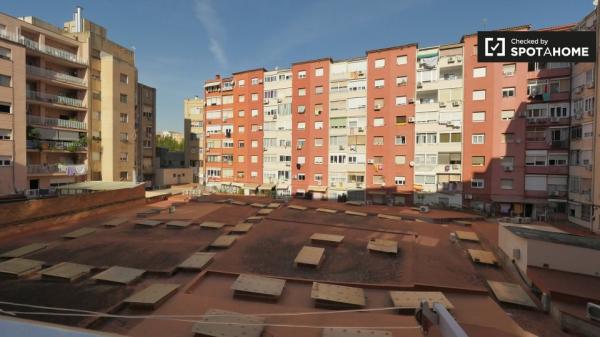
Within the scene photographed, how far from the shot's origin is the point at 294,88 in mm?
49938

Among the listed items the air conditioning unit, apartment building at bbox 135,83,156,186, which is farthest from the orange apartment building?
the air conditioning unit

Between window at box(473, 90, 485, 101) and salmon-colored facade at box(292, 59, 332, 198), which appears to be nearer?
window at box(473, 90, 485, 101)

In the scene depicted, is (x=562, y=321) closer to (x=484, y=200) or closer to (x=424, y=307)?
(x=424, y=307)

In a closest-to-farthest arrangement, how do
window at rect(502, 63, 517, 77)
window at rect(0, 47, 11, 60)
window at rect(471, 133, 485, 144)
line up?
window at rect(0, 47, 11, 60) < window at rect(502, 63, 517, 77) < window at rect(471, 133, 485, 144)

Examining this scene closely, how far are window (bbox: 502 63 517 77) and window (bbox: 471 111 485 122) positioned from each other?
5142mm

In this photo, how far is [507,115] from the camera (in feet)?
122

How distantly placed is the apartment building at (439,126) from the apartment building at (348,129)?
7676 mm

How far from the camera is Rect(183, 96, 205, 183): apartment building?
6931 centimetres

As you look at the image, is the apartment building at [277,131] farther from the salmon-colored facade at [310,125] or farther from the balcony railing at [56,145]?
the balcony railing at [56,145]

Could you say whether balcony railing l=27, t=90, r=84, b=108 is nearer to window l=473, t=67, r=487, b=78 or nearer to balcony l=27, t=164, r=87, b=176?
balcony l=27, t=164, r=87, b=176

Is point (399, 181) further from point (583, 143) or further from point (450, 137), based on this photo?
point (583, 143)

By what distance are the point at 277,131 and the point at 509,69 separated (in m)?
33.4

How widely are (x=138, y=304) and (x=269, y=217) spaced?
16.5 metres

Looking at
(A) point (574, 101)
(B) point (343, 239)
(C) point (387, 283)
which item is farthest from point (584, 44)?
(A) point (574, 101)
